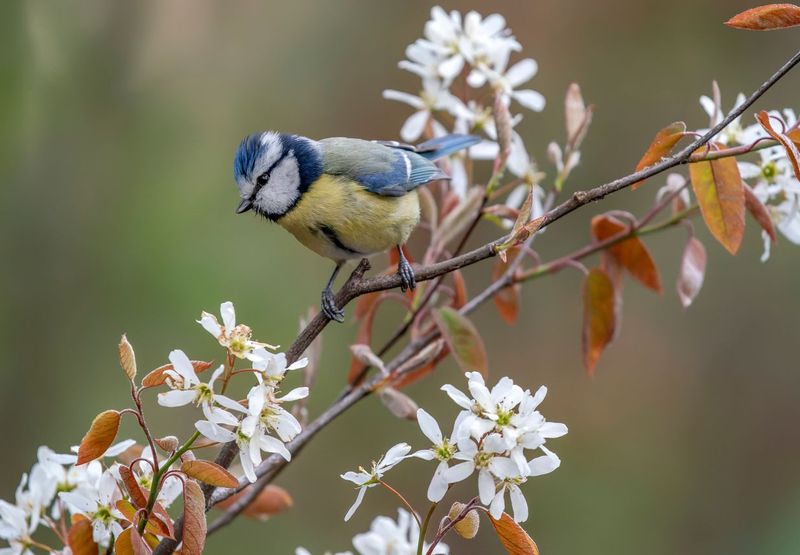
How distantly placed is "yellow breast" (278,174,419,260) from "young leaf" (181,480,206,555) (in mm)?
933

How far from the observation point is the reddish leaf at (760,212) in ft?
4.44

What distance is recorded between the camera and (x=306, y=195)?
190 cm

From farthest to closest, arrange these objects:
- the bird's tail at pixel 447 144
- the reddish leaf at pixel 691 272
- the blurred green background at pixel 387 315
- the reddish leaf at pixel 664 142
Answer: the blurred green background at pixel 387 315 → the bird's tail at pixel 447 144 → the reddish leaf at pixel 691 272 → the reddish leaf at pixel 664 142

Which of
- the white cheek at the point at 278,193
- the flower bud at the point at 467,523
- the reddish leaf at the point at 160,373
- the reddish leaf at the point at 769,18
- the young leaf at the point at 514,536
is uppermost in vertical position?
the reddish leaf at the point at 769,18

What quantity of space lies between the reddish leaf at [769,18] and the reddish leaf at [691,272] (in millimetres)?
425

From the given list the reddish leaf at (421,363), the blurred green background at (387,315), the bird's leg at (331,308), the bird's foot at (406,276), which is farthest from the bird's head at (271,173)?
the blurred green background at (387,315)

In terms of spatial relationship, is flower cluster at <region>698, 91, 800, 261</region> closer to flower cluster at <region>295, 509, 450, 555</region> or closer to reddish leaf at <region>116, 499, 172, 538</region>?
flower cluster at <region>295, 509, 450, 555</region>

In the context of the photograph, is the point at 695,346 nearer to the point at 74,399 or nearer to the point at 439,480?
the point at 74,399

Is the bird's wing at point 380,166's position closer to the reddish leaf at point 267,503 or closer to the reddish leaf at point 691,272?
the reddish leaf at point 691,272

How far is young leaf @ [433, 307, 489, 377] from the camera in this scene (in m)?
1.46

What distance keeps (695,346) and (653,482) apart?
19.8 inches

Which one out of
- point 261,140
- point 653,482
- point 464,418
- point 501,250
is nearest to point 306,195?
point 261,140

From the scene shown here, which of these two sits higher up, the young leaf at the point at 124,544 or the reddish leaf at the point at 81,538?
the young leaf at the point at 124,544

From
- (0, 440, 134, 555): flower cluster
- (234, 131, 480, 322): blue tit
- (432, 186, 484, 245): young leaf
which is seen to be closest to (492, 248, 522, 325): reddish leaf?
(432, 186, 484, 245): young leaf
